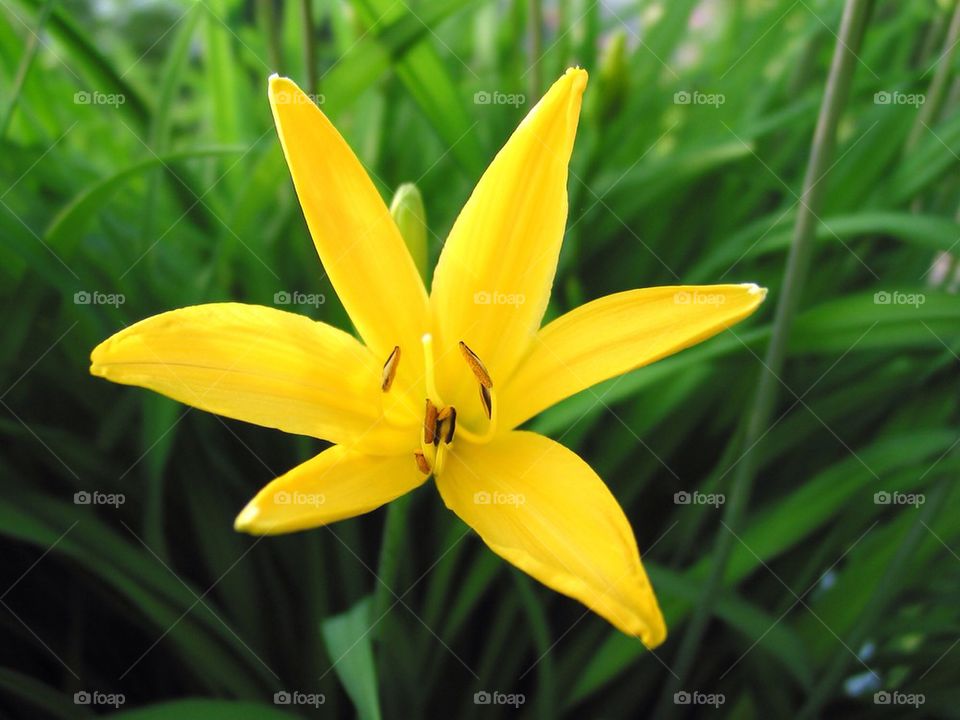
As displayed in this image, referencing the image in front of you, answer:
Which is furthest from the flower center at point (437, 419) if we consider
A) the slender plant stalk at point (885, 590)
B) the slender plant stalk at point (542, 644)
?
the slender plant stalk at point (885, 590)

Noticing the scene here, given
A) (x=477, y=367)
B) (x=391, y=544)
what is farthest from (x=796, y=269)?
(x=391, y=544)

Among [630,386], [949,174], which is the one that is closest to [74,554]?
[630,386]

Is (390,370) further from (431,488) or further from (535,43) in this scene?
(535,43)

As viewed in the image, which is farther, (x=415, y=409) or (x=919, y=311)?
(x=919, y=311)

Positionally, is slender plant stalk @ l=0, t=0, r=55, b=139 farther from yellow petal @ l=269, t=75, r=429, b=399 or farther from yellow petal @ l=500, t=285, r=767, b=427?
yellow petal @ l=500, t=285, r=767, b=427

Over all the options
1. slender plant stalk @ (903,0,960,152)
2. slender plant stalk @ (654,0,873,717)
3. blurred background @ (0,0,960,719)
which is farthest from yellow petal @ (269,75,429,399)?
slender plant stalk @ (903,0,960,152)

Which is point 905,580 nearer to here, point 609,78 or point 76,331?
point 609,78

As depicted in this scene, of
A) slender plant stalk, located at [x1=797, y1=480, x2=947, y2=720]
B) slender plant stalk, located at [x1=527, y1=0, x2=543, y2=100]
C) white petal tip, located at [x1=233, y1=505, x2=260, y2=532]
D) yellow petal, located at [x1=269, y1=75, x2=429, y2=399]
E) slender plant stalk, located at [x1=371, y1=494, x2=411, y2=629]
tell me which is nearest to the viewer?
white petal tip, located at [x1=233, y1=505, x2=260, y2=532]
